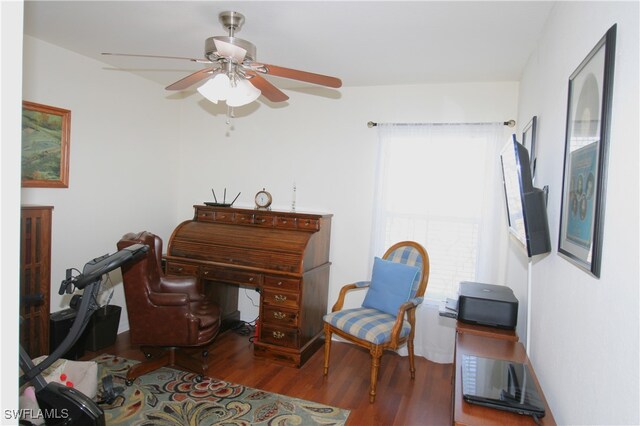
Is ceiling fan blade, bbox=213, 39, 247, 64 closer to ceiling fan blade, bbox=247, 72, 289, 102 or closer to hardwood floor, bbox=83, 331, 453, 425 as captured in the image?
ceiling fan blade, bbox=247, 72, 289, 102

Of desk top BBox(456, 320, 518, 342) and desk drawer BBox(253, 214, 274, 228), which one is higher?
desk drawer BBox(253, 214, 274, 228)

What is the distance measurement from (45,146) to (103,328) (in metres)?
1.58

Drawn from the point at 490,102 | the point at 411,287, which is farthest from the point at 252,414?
the point at 490,102

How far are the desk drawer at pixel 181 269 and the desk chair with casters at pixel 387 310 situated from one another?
51.6 inches

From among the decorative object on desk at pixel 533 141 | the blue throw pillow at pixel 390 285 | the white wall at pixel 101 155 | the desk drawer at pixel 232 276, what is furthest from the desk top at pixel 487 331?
the white wall at pixel 101 155

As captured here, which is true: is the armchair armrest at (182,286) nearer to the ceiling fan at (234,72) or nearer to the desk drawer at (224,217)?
the desk drawer at (224,217)

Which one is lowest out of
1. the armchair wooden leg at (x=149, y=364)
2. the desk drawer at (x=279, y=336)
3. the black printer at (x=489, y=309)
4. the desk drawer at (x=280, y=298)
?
the armchair wooden leg at (x=149, y=364)

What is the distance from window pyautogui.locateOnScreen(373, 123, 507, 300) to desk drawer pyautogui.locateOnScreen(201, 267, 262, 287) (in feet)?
3.83

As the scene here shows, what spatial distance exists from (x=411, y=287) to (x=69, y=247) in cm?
288

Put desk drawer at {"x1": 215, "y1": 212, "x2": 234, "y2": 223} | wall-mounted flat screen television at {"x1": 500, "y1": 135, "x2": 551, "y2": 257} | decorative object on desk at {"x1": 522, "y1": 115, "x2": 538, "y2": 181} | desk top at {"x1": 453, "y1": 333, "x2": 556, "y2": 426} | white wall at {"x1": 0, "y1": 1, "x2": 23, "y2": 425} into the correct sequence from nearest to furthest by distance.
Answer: white wall at {"x1": 0, "y1": 1, "x2": 23, "y2": 425}, desk top at {"x1": 453, "y1": 333, "x2": 556, "y2": 426}, wall-mounted flat screen television at {"x1": 500, "y1": 135, "x2": 551, "y2": 257}, decorative object on desk at {"x1": 522, "y1": 115, "x2": 538, "y2": 181}, desk drawer at {"x1": 215, "y1": 212, "x2": 234, "y2": 223}

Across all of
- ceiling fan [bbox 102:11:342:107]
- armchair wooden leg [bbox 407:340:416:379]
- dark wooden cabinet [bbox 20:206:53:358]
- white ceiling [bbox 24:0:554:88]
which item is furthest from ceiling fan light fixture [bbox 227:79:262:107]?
armchair wooden leg [bbox 407:340:416:379]

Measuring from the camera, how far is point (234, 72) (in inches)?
83.9

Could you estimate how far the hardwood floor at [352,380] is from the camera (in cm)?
269

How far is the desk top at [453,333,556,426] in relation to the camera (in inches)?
54.4
